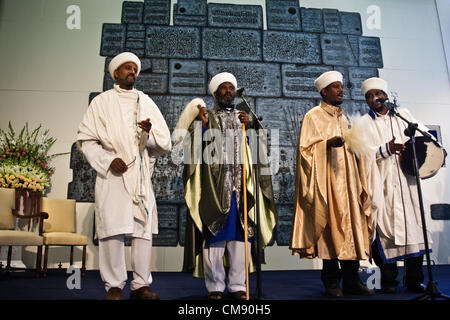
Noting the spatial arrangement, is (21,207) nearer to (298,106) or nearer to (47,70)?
(47,70)

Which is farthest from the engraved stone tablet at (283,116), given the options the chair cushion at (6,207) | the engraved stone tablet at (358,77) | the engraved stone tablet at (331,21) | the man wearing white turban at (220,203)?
the chair cushion at (6,207)

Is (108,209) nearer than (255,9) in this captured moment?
Yes

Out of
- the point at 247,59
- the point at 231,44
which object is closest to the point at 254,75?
the point at 247,59

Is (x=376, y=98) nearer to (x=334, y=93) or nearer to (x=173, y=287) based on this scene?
(x=334, y=93)

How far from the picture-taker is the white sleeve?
2771 mm

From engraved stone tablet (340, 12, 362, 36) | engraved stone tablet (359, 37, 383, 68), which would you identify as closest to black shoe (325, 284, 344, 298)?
engraved stone tablet (359, 37, 383, 68)

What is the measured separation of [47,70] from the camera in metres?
5.62

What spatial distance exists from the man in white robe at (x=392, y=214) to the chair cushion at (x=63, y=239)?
10.6 ft

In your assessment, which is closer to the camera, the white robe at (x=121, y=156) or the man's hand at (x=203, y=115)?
the white robe at (x=121, y=156)

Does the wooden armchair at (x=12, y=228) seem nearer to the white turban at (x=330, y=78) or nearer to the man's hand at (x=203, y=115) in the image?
the man's hand at (x=203, y=115)

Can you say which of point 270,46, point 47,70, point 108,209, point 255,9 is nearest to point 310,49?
point 270,46

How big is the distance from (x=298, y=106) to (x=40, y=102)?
368 cm

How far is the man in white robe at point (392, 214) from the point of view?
3.25m

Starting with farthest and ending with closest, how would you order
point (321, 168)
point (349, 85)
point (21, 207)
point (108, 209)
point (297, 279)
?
point (349, 85) → point (21, 207) → point (297, 279) → point (321, 168) → point (108, 209)
